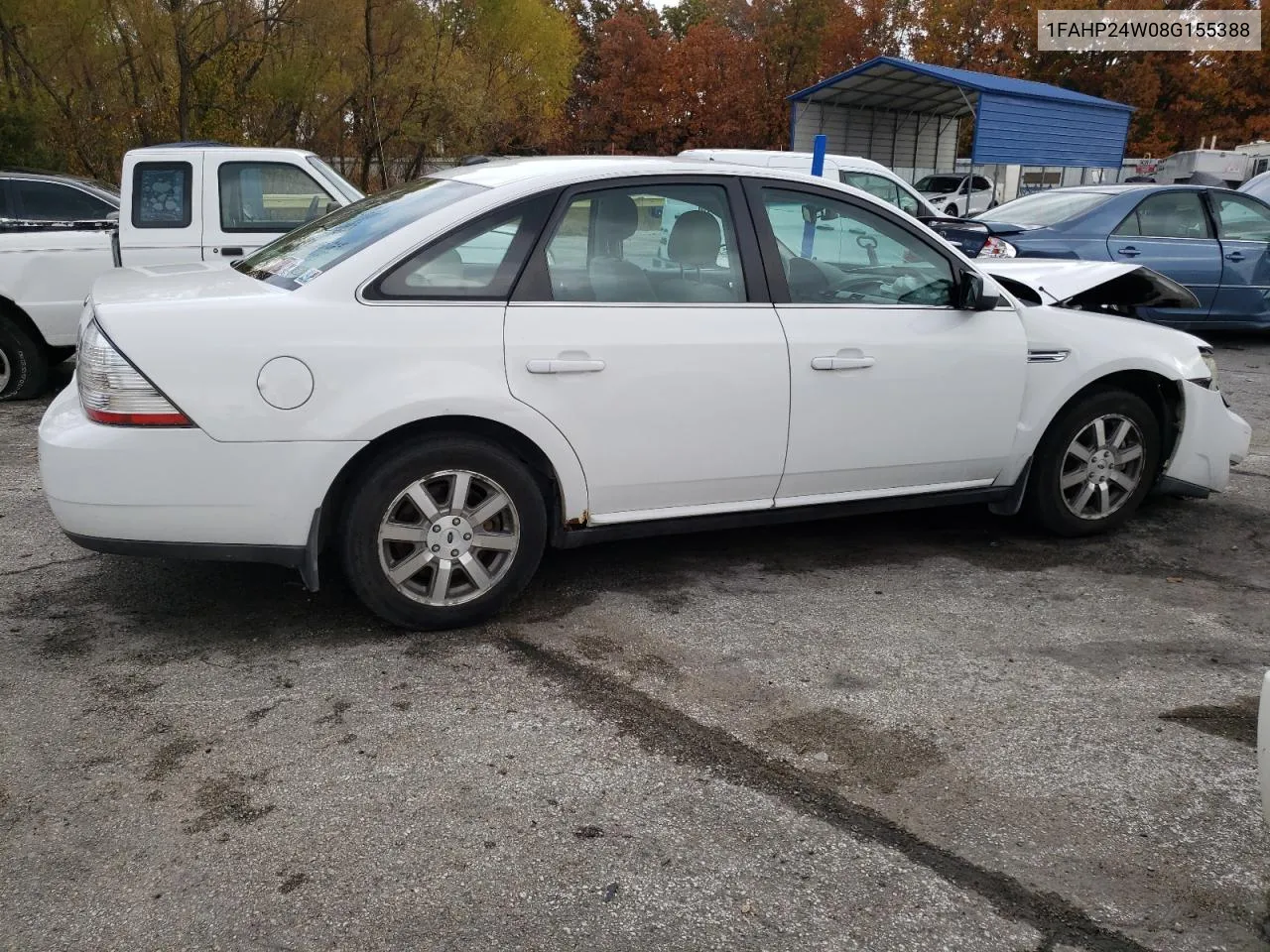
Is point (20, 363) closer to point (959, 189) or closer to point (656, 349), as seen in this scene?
point (656, 349)

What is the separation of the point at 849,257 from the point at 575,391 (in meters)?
1.34

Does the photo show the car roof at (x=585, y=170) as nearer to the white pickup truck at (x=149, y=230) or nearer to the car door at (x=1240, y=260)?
the white pickup truck at (x=149, y=230)

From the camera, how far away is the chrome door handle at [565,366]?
3.82 meters

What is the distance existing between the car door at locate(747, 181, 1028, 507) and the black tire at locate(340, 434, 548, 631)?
3.53 ft

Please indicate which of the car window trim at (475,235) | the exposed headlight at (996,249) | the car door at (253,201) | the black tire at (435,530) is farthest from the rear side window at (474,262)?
the exposed headlight at (996,249)

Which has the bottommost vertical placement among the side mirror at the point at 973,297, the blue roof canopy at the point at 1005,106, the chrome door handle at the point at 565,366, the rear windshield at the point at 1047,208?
the chrome door handle at the point at 565,366

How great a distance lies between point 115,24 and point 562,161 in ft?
53.4

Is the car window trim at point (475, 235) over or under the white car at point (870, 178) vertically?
under

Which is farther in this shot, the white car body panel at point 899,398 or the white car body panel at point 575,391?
the white car body panel at point 899,398

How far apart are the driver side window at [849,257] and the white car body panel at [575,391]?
9 cm

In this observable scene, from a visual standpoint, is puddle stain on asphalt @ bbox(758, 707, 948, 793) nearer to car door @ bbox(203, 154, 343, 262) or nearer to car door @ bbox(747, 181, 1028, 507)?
car door @ bbox(747, 181, 1028, 507)

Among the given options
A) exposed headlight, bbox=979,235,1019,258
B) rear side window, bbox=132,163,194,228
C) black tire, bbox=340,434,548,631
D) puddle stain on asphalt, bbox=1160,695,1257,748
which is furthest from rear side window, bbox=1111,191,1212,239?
black tire, bbox=340,434,548,631

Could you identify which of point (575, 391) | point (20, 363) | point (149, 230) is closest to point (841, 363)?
point (575, 391)

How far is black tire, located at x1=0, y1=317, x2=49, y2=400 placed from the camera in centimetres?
780
